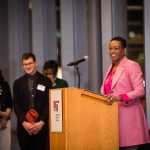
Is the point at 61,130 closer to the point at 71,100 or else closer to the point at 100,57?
the point at 71,100

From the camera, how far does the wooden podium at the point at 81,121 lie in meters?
2.68

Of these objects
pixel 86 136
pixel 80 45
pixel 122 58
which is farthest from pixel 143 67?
pixel 86 136

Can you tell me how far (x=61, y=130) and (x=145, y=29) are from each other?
7.72 ft

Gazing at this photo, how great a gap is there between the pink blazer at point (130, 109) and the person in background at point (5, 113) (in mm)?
1700

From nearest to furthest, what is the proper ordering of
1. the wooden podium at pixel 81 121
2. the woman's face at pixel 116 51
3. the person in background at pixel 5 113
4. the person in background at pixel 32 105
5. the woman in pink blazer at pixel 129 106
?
1. the wooden podium at pixel 81 121
2. the woman in pink blazer at pixel 129 106
3. the woman's face at pixel 116 51
4. the person in background at pixel 32 105
5. the person in background at pixel 5 113

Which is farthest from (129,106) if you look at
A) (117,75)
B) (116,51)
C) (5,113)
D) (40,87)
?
(5,113)

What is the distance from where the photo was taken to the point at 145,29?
4637mm

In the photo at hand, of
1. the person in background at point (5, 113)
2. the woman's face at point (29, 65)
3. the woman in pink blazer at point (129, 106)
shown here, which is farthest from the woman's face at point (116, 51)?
the person in background at point (5, 113)

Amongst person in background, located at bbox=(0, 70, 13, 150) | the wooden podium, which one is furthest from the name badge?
the wooden podium

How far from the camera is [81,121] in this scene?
2.74 meters

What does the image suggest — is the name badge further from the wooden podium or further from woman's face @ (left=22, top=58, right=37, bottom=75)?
the wooden podium

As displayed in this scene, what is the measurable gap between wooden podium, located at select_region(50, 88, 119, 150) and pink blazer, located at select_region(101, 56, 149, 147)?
310 millimetres

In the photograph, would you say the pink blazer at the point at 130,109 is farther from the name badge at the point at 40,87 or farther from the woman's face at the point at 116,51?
the name badge at the point at 40,87

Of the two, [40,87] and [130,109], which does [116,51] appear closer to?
[130,109]
